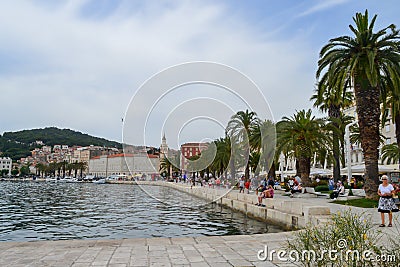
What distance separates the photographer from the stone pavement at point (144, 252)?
6680mm

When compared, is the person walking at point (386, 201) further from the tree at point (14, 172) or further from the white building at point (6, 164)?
the white building at point (6, 164)

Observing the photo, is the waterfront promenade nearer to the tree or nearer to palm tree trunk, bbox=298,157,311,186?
palm tree trunk, bbox=298,157,311,186

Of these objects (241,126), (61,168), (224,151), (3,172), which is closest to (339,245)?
(241,126)

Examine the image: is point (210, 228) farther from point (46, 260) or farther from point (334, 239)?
point (334, 239)

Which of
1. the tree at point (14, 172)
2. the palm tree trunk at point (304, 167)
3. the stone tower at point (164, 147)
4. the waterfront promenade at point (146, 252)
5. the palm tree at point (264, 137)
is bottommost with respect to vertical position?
the waterfront promenade at point (146, 252)

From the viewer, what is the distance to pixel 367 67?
18625mm

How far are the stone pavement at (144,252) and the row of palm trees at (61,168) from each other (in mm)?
155850

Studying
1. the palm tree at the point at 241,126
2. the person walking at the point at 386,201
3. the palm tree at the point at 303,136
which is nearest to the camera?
the person walking at the point at 386,201

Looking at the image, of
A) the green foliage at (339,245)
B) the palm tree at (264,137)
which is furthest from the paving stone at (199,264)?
the palm tree at (264,137)

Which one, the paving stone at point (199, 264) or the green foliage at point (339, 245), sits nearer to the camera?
the green foliage at point (339, 245)

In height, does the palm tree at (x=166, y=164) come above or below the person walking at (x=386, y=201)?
above

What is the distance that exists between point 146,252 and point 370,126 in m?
16.3

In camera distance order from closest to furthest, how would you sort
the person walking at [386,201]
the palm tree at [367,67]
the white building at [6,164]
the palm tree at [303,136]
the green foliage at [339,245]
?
the green foliage at [339,245] < the person walking at [386,201] < the palm tree at [367,67] < the palm tree at [303,136] < the white building at [6,164]

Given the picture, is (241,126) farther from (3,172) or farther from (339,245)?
(3,172)
